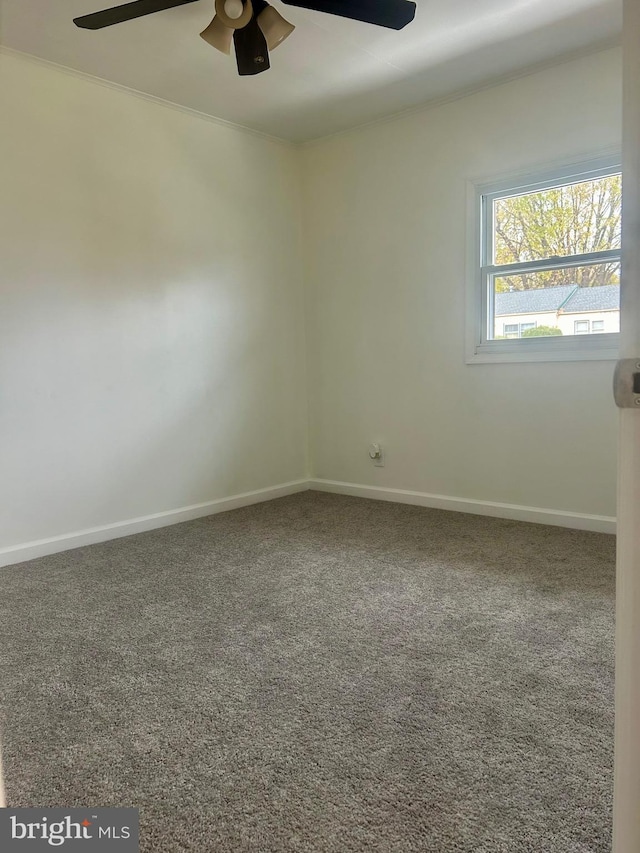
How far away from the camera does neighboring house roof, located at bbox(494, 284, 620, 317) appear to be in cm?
303

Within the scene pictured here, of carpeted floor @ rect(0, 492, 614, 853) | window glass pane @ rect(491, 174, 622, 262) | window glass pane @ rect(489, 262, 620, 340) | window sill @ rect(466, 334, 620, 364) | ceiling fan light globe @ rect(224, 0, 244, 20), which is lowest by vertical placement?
carpeted floor @ rect(0, 492, 614, 853)

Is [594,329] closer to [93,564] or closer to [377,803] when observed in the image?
[377,803]

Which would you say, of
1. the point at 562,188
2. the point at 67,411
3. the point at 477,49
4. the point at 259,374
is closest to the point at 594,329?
the point at 562,188

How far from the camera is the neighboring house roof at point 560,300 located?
9.93 ft

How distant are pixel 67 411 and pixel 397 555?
1.91 metres

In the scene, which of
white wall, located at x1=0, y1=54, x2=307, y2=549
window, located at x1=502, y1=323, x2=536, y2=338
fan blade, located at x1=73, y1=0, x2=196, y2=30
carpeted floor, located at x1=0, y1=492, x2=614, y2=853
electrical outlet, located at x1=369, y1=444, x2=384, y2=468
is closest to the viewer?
carpeted floor, located at x1=0, y1=492, x2=614, y2=853

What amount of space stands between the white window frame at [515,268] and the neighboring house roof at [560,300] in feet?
0.36

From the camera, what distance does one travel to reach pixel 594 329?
120 inches

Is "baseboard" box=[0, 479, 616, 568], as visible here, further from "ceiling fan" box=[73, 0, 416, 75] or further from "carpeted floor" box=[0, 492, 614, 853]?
"ceiling fan" box=[73, 0, 416, 75]

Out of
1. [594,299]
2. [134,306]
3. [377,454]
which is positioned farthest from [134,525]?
[594,299]

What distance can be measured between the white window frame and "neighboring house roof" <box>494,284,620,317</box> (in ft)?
0.36

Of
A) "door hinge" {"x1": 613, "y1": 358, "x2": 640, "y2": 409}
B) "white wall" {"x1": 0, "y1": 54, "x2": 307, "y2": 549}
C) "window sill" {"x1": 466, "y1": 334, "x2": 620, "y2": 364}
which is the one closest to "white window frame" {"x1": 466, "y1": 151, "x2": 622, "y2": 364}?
"window sill" {"x1": 466, "y1": 334, "x2": 620, "y2": 364}

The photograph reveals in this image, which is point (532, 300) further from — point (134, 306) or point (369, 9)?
point (134, 306)

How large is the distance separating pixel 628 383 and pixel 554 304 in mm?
2826
